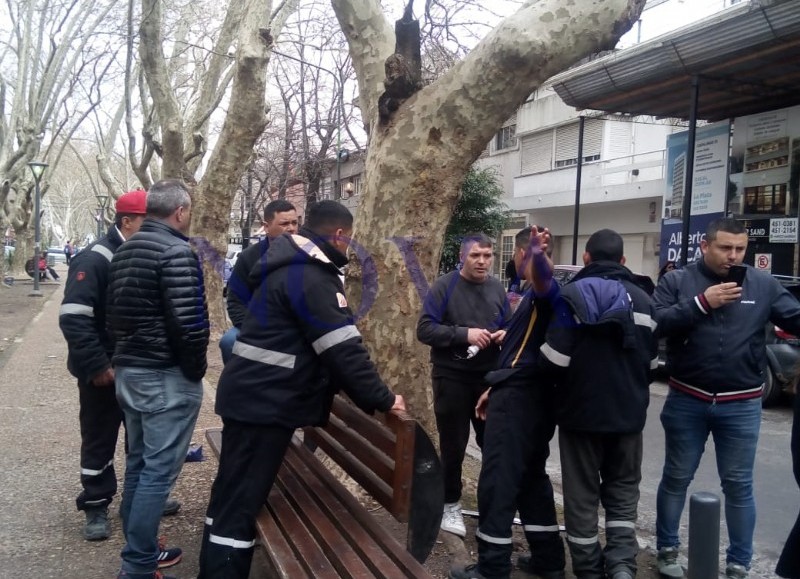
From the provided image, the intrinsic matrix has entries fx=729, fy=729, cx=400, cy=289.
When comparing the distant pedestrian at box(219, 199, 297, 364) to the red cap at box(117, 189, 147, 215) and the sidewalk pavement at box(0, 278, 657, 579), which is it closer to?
the red cap at box(117, 189, 147, 215)

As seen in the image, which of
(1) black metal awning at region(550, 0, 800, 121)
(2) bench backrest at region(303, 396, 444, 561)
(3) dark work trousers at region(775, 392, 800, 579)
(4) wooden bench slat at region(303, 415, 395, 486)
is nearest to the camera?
(2) bench backrest at region(303, 396, 444, 561)

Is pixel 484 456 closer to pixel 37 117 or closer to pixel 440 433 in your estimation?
pixel 440 433

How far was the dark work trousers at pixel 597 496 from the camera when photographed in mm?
3652

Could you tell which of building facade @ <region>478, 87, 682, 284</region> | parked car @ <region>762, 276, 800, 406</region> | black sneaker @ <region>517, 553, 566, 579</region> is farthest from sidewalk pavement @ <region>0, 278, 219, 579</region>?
building facade @ <region>478, 87, 682, 284</region>

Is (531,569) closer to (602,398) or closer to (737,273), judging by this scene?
(602,398)

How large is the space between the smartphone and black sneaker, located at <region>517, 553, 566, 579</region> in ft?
5.97

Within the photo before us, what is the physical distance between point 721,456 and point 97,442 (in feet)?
11.6

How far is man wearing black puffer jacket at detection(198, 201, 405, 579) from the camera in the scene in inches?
121

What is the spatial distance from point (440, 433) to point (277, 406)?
1.60 m

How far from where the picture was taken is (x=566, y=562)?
4.11 meters

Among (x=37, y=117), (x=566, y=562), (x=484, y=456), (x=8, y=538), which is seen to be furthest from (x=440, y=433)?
(x=37, y=117)

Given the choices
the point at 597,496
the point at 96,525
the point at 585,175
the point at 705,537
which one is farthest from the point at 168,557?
the point at 585,175

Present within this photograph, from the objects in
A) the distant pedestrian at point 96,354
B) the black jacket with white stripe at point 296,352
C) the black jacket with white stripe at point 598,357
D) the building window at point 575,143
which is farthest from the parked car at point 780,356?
the building window at point 575,143

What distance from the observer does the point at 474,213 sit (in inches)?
798
